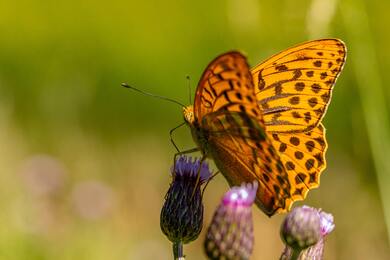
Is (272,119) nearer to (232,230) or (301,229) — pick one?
(301,229)

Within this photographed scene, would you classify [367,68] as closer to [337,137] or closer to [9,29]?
[337,137]

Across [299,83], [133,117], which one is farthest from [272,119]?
Answer: [133,117]

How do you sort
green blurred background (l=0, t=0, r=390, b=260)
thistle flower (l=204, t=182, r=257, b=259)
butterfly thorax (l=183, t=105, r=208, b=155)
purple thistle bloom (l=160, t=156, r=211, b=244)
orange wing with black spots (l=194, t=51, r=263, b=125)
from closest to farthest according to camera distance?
thistle flower (l=204, t=182, r=257, b=259) → orange wing with black spots (l=194, t=51, r=263, b=125) → purple thistle bloom (l=160, t=156, r=211, b=244) → butterfly thorax (l=183, t=105, r=208, b=155) → green blurred background (l=0, t=0, r=390, b=260)

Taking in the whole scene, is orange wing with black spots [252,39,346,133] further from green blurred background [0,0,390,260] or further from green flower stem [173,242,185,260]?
green blurred background [0,0,390,260]

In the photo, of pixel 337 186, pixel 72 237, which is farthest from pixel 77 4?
pixel 72 237

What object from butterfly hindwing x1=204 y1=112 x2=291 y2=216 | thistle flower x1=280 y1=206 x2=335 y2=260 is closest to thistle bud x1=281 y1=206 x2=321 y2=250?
thistle flower x1=280 y1=206 x2=335 y2=260

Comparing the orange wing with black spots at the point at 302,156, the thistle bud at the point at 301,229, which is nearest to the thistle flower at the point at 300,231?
the thistle bud at the point at 301,229

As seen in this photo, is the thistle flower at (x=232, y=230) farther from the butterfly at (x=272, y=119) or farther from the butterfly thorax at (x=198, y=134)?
the butterfly thorax at (x=198, y=134)
